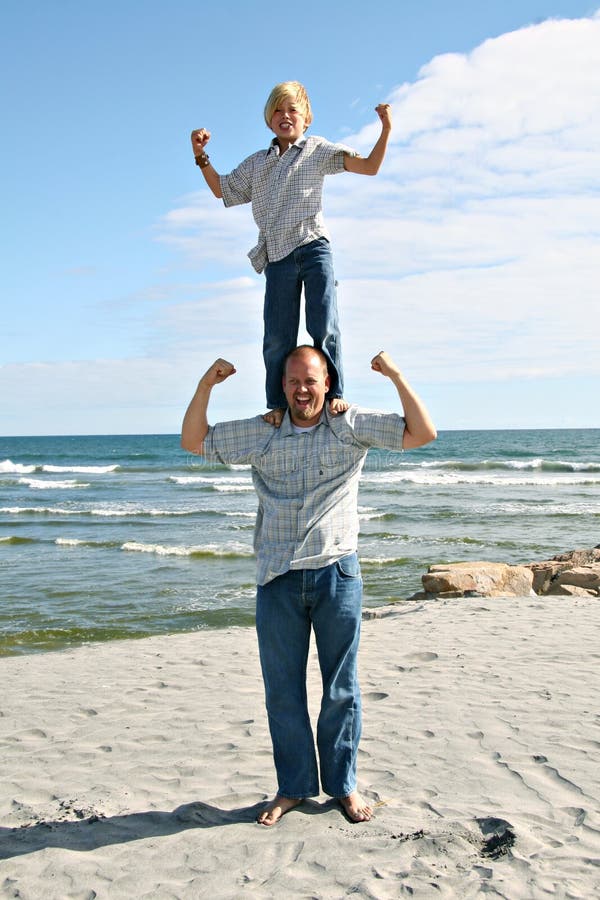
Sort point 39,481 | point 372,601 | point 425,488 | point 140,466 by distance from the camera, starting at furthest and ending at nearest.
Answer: point 140,466, point 39,481, point 425,488, point 372,601

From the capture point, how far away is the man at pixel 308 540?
3756 millimetres

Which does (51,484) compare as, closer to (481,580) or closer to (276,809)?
(481,580)

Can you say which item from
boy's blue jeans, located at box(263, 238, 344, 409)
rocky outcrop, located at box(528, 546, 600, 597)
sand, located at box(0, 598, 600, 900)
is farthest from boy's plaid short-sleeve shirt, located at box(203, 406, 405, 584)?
rocky outcrop, located at box(528, 546, 600, 597)

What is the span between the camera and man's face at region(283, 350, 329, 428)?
12.4ft

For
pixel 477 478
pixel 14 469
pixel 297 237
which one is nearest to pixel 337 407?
pixel 297 237

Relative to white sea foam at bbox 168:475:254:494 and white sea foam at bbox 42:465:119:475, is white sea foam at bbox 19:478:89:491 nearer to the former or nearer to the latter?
white sea foam at bbox 168:475:254:494

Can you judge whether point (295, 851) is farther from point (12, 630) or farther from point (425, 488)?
point (425, 488)

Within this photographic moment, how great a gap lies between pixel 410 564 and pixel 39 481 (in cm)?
2735

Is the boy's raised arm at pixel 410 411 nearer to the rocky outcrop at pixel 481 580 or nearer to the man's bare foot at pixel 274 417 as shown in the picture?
the man's bare foot at pixel 274 417

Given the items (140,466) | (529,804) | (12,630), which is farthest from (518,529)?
(140,466)

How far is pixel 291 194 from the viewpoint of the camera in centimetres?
411

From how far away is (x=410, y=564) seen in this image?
15.3 metres

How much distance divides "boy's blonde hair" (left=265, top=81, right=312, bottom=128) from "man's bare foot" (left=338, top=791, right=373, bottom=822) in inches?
131

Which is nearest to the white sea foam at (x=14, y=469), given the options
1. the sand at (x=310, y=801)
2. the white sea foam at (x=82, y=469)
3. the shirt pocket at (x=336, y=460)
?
the white sea foam at (x=82, y=469)
